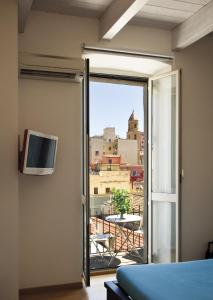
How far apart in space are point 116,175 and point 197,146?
4.27ft

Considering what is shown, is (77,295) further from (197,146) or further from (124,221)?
(197,146)

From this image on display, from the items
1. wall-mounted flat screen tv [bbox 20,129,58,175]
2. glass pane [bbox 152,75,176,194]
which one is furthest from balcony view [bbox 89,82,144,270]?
wall-mounted flat screen tv [bbox 20,129,58,175]

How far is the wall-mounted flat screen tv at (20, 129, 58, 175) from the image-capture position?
2607 mm

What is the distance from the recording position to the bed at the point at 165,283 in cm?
194

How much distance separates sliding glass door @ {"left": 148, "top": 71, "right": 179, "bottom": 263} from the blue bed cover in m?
1.21

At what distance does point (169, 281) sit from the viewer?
7.04ft

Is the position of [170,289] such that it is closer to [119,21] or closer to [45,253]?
[45,253]

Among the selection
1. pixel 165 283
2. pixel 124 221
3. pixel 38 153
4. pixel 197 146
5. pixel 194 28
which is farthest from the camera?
pixel 124 221

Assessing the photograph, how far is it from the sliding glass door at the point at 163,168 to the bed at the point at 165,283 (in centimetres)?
121

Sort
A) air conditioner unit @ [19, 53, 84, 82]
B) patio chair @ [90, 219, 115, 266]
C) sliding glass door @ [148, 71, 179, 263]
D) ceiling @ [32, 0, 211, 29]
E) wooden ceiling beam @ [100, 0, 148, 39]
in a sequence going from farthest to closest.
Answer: patio chair @ [90, 219, 115, 266] < sliding glass door @ [148, 71, 179, 263] < air conditioner unit @ [19, 53, 84, 82] < ceiling @ [32, 0, 211, 29] < wooden ceiling beam @ [100, 0, 148, 39]

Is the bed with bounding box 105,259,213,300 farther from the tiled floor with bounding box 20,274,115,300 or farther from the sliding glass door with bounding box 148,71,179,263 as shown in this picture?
the sliding glass door with bounding box 148,71,179,263

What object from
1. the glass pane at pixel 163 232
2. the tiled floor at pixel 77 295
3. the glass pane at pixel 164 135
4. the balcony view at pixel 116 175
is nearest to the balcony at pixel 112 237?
the balcony view at pixel 116 175

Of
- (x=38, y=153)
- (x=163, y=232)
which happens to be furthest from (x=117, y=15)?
(x=163, y=232)

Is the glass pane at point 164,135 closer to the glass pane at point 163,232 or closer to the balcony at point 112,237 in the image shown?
the glass pane at point 163,232
